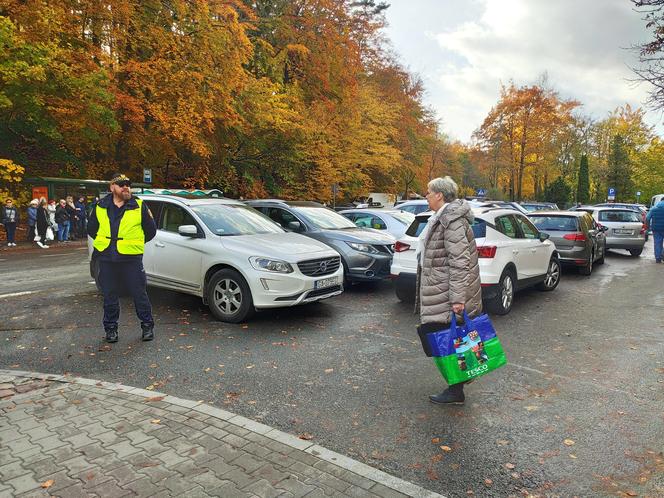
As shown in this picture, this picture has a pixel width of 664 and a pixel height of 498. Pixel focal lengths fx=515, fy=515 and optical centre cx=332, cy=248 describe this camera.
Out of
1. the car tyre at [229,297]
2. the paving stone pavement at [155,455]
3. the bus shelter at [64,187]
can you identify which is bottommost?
the paving stone pavement at [155,455]

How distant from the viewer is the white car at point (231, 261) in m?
6.81

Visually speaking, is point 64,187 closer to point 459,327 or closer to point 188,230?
point 188,230

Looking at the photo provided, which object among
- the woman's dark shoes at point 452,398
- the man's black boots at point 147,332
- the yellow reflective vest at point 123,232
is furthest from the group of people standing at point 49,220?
the woman's dark shoes at point 452,398

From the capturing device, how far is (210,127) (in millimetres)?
21812

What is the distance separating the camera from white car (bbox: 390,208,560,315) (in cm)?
772

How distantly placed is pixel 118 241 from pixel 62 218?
1637cm

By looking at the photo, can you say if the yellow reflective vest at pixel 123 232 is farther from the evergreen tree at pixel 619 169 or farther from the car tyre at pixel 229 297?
the evergreen tree at pixel 619 169

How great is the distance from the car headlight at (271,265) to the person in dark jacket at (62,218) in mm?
16191

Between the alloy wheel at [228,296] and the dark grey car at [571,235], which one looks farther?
the dark grey car at [571,235]

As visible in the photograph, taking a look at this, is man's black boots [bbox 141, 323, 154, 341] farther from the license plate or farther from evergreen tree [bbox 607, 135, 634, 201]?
evergreen tree [bbox 607, 135, 634, 201]

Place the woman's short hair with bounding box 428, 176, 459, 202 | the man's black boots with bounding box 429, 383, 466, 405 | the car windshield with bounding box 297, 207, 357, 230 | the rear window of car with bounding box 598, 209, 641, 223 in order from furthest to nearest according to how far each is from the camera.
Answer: the rear window of car with bounding box 598, 209, 641, 223 → the car windshield with bounding box 297, 207, 357, 230 → the man's black boots with bounding box 429, 383, 466, 405 → the woman's short hair with bounding box 428, 176, 459, 202

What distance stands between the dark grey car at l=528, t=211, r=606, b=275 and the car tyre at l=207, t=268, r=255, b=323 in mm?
8067

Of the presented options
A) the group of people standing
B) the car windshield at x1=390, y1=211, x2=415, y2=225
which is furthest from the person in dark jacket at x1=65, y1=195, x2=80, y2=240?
the car windshield at x1=390, y1=211, x2=415, y2=225

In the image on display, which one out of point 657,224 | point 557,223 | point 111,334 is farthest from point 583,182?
point 111,334
